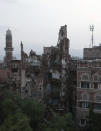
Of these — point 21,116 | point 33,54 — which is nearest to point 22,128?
point 21,116

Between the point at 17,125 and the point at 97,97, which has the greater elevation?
the point at 97,97

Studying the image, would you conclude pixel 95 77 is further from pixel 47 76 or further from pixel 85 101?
pixel 47 76

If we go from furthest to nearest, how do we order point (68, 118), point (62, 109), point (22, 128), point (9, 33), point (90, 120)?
point (9, 33) → point (62, 109) → point (90, 120) → point (68, 118) → point (22, 128)

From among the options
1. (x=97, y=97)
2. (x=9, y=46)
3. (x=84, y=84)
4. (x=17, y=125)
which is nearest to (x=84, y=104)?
(x=97, y=97)

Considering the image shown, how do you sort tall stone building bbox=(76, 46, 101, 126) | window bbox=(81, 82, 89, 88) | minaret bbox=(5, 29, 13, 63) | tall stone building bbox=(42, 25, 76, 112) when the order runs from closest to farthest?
1. tall stone building bbox=(76, 46, 101, 126)
2. window bbox=(81, 82, 89, 88)
3. tall stone building bbox=(42, 25, 76, 112)
4. minaret bbox=(5, 29, 13, 63)

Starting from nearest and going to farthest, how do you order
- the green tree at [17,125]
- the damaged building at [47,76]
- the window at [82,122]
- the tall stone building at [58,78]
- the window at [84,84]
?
the green tree at [17,125] → the window at [84,84] → the window at [82,122] → the damaged building at [47,76] → the tall stone building at [58,78]

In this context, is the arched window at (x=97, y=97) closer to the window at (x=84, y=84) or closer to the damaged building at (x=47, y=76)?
the window at (x=84, y=84)

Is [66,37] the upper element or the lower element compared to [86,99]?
upper

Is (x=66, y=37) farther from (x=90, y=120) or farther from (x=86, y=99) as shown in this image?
(x=90, y=120)

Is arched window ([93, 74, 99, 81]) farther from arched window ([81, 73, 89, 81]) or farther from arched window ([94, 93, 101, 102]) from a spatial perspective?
arched window ([94, 93, 101, 102])

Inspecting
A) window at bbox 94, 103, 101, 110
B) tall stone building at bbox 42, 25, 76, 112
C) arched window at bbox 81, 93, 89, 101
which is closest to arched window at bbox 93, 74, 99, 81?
arched window at bbox 81, 93, 89, 101

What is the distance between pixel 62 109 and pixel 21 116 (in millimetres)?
13736

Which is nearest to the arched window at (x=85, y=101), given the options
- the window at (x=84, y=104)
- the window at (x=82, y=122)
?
the window at (x=84, y=104)

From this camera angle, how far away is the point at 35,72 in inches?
1608
